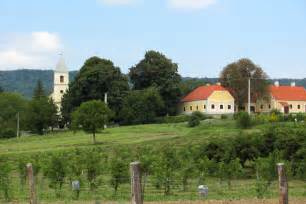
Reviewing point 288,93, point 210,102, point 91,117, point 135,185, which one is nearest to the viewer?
point 135,185

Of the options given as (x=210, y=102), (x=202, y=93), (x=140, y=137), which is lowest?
(x=140, y=137)

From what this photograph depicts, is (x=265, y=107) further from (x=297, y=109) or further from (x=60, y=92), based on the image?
(x=60, y=92)

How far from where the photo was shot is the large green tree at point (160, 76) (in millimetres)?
84125

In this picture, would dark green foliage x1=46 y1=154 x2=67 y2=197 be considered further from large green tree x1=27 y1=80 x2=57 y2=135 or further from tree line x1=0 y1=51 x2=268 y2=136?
large green tree x1=27 y1=80 x2=57 y2=135

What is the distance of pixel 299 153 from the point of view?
31.4 m

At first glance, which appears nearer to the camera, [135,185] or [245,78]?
[135,185]

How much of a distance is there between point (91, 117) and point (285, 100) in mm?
45819

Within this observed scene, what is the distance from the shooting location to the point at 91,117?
57.5 metres

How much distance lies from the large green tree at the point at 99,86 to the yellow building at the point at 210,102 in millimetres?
11388

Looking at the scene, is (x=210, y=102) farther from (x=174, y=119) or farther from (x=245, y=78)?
(x=174, y=119)

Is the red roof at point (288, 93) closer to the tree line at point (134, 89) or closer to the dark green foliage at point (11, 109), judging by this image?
the tree line at point (134, 89)

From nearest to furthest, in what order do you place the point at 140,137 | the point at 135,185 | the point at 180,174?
the point at 135,185 < the point at 180,174 < the point at 140,137

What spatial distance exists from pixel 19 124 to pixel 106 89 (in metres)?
20.1

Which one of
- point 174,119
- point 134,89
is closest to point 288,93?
point 134,89
